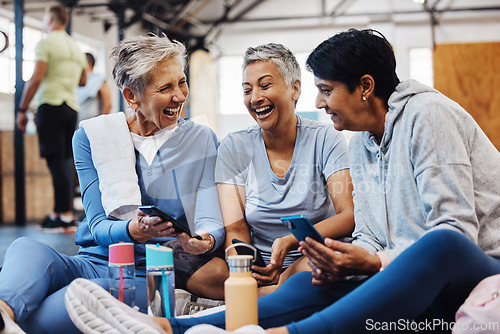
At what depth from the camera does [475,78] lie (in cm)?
555

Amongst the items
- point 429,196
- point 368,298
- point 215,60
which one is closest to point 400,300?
point 368,298

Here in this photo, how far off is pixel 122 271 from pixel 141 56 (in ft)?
2.23

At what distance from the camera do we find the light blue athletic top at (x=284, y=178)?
163 centimetres

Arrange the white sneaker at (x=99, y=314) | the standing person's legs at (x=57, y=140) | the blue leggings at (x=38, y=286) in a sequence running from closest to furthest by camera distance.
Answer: the white sneaker at (x=99, y=314) < the blue leggings at (x=38, y=286) < the standing person's legs at (x=57, y=140)

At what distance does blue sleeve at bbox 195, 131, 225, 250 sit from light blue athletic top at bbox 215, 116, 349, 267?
26mm

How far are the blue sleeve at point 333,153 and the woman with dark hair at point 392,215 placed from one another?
0.35 feet

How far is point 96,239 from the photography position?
1570mm

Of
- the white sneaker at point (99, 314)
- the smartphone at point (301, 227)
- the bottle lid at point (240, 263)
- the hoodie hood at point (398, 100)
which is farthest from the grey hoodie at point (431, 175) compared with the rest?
the white sneaker at point (99, 314)

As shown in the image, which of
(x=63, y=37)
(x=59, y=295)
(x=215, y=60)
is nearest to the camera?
(x=59, y=295)

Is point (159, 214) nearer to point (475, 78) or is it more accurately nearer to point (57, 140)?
point (57, 140)

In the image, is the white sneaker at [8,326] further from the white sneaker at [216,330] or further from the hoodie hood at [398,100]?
the hoodie hood at [398,100]

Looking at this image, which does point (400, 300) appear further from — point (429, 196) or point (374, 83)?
point (374, 83)

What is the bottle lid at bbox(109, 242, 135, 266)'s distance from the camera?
1.35 meters

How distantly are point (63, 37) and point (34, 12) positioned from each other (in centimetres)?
302
